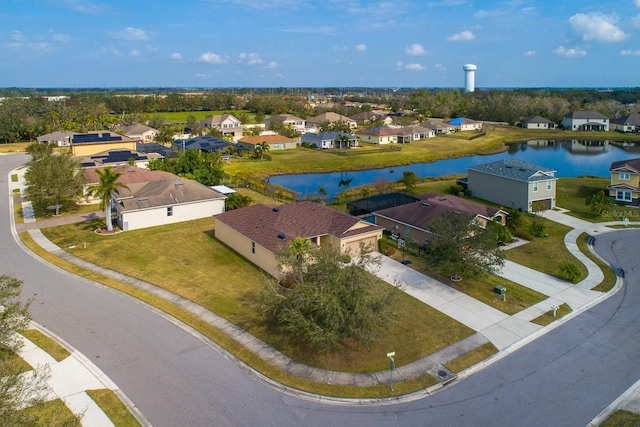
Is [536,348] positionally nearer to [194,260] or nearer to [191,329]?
[191,329]

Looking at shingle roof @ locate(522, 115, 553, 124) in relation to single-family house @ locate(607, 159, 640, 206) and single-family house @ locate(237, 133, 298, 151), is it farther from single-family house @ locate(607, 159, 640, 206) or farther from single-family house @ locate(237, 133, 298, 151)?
single-family house @ locate(607, 159, 640, 206)

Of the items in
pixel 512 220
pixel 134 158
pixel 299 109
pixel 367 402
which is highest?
pixel 299 109

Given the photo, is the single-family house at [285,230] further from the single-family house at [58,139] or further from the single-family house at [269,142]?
the single-family house at [58,139]

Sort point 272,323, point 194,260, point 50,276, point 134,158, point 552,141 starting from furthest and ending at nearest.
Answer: point 552,141
point 134,158
point 194,260
point 50,276
point 272,323

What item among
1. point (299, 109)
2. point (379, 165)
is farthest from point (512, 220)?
point (299, 109)

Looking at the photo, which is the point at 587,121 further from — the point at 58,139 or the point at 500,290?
the point at 58,139

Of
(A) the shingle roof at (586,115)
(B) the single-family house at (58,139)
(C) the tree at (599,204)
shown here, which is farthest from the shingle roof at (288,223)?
(A) the shingle roof at (586,115)

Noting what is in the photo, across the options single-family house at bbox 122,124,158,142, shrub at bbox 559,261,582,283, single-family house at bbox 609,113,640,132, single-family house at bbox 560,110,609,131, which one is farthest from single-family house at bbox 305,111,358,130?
shrub at bbox 559,261,582,283
